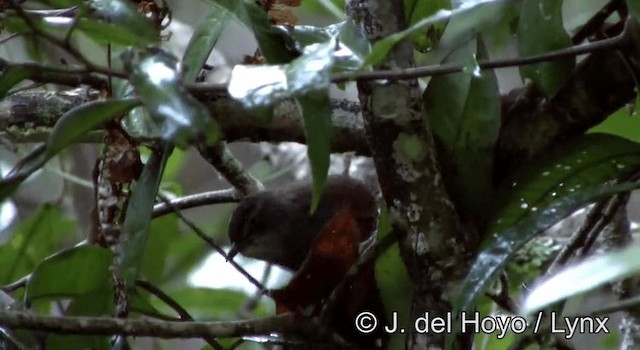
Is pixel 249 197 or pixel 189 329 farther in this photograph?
pixel 249 197

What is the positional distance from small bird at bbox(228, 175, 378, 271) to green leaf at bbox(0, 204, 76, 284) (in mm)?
271

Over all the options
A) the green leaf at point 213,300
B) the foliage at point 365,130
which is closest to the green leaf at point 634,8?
the foliage at point 365,130

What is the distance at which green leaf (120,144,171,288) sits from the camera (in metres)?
0.72

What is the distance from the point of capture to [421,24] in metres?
0.62

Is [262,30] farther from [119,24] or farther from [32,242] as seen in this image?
[32,242]

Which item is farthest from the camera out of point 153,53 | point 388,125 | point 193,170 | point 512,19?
point 193,170

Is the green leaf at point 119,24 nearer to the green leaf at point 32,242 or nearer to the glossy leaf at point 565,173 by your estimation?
the glossy leaf at point 565,173

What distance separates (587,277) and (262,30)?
15.5 inches

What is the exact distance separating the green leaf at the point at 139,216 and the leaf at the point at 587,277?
358 mm

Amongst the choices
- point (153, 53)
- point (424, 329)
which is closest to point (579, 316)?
point (424, 329)

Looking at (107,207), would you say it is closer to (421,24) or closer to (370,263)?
(370,263)

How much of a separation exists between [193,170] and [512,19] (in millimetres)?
1942

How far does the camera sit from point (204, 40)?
0.77m

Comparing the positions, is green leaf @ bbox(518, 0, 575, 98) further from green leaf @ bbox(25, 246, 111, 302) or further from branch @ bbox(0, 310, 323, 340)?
green leaf @ bbox(25, 246, 111, 302)
